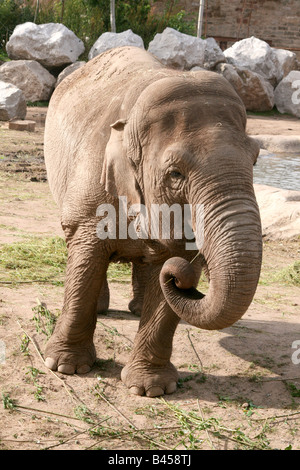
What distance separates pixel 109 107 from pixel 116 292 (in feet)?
7.52

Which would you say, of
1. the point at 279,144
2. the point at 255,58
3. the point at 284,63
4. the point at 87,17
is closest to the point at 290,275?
the point at 279,144

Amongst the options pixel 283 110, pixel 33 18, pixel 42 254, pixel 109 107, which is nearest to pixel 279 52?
pixel 283 110

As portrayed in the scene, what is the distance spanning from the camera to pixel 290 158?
46.6 feet

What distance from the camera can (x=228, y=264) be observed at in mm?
2947

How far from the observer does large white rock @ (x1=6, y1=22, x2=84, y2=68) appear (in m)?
18.1

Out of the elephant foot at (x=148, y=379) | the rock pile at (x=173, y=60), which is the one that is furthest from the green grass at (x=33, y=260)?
the rock pile at (x=173, y=60)

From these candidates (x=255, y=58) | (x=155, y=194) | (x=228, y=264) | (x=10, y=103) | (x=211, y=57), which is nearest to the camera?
(x=228, y=264)

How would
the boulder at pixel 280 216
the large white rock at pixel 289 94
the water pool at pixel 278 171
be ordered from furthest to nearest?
the large white rock at pixel 289 94 < the water pool at pixel 278 171 < the boulder at pixel 280 216

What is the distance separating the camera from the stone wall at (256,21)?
92.2 ft

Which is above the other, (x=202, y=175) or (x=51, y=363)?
(x=202, y=175)

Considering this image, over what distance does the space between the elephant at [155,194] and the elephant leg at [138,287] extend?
0.96 meters

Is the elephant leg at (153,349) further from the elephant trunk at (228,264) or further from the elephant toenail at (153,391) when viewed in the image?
the elephant trunk at (228,264)

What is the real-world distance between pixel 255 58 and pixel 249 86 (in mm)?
1609

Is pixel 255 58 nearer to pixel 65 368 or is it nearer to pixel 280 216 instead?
pixel 280 216
